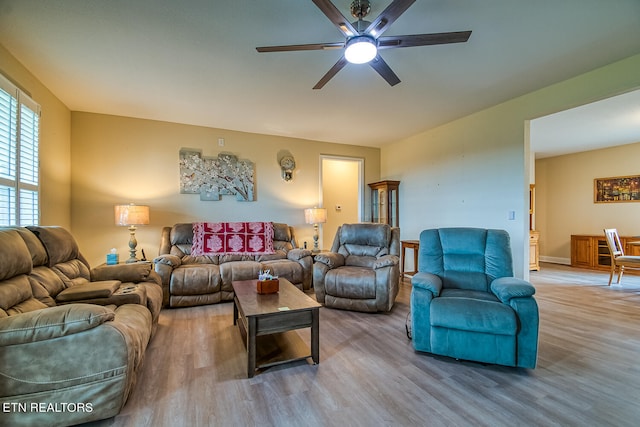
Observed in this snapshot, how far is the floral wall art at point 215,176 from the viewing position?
442 cm

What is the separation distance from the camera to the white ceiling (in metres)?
2.00

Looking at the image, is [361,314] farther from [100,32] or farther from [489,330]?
[100,32]

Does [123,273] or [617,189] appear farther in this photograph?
[617,189]

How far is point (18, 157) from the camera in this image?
103 inches

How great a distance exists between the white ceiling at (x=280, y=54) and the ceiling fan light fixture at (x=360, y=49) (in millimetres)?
354

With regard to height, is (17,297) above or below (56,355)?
above

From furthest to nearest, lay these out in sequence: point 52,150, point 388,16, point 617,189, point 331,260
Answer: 1. point 617,189
2. point 331,260
3. point 52,150
4. point 388,16

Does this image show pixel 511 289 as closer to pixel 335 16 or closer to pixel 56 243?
pixel 335 16

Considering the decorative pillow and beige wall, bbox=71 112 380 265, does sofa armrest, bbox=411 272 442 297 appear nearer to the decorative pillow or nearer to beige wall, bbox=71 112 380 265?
the decorative pillow

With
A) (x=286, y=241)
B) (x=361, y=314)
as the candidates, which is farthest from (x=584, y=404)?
(x=286, y=241)

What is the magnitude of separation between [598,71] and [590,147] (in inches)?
167

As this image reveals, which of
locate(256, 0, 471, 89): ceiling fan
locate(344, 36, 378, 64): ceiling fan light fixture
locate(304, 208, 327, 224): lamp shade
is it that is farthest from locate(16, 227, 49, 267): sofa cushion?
locate(304, 208, 327, 224): lamp shade

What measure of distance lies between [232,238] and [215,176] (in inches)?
43.5

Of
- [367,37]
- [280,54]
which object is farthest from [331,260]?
[367,37]
